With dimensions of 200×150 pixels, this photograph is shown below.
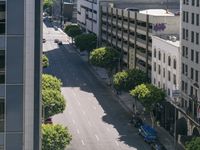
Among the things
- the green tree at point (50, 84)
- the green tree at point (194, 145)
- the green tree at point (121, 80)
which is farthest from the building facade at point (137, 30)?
the green tree at point (194, 145)

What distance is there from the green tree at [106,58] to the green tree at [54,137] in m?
67.3

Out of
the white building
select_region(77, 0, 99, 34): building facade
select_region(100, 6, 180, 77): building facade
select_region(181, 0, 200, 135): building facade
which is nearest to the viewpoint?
select_region(181, 0, 200, 135): building facade

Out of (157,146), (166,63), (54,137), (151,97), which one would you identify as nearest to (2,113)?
(54,137)

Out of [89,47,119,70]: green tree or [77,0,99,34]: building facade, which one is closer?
[89,47,119,70]: green tree

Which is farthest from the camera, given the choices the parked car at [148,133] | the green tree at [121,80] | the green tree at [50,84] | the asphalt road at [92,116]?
the green tree at [121,80]

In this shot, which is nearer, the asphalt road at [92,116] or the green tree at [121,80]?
the asphalt road at [92,116]

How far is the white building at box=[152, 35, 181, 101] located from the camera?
9688 cm

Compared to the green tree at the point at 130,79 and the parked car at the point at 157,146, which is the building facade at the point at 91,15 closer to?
the green tree at the point at 130,79

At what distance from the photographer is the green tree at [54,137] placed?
68.1 metres

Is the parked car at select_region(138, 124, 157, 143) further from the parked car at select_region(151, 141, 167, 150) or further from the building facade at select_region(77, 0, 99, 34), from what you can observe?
the building facade at select_region(77, 0, 99, 34)

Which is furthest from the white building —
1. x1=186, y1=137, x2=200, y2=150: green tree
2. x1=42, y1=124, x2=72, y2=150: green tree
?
x1=42, y1=124, x2=72, y2=150: green tree

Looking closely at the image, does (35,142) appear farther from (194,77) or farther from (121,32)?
(121,32)

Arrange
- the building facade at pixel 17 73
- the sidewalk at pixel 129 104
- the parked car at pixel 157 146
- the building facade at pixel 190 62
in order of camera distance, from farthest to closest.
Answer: the sidewalk at pixel 129 104
the building facade at pixel 190 62
the parked car at pixel 157 146
the building facade at pixel 17 73

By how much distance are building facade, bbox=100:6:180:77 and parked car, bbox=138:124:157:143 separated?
80.0ft
